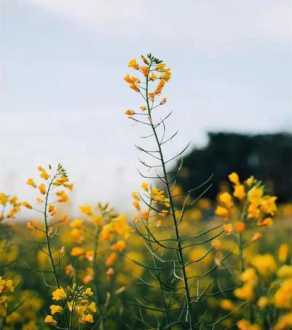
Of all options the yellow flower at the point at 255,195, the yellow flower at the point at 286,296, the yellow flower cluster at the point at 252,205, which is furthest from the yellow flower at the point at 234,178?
the yellow flower at the point at 286,296

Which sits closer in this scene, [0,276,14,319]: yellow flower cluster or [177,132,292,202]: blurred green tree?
[0,276,14,319]: yellow flower cluster

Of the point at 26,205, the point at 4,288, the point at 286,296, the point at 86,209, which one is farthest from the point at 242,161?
the point at 286,296

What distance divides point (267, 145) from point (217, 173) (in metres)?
2.85

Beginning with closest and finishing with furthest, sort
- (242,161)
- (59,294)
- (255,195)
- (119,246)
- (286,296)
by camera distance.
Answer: (286,296) → (59,294) → (255,195) → (119,246) → (242,161)

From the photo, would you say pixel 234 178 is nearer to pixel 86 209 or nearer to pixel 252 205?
pixel 252 205

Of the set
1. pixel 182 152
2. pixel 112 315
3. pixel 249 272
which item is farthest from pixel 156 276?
pixel 112 315

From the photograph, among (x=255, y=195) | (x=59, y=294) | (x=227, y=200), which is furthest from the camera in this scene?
(x=227, y=200)

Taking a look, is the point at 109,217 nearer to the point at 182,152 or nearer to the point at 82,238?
the point at 82,238

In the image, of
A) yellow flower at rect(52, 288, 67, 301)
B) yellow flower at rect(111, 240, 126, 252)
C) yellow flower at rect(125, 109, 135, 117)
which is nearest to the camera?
yellow flower at rect(52, 288, 67, 301)

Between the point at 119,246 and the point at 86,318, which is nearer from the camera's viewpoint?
the point at 86,318

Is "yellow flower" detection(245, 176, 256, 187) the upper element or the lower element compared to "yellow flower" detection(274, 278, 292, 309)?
upper

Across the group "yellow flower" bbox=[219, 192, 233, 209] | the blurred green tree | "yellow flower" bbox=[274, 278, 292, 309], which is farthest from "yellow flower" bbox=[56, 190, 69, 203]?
the blurred green tree

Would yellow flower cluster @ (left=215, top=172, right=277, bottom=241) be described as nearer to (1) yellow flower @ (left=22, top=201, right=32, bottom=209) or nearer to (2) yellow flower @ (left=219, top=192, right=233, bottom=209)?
(2) yellow flower @ (left=219, top=192, right=233, bottom=209)

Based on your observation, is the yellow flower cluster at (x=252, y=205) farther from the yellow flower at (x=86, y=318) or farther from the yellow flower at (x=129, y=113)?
the yellow flower at (x=86, y=318)
